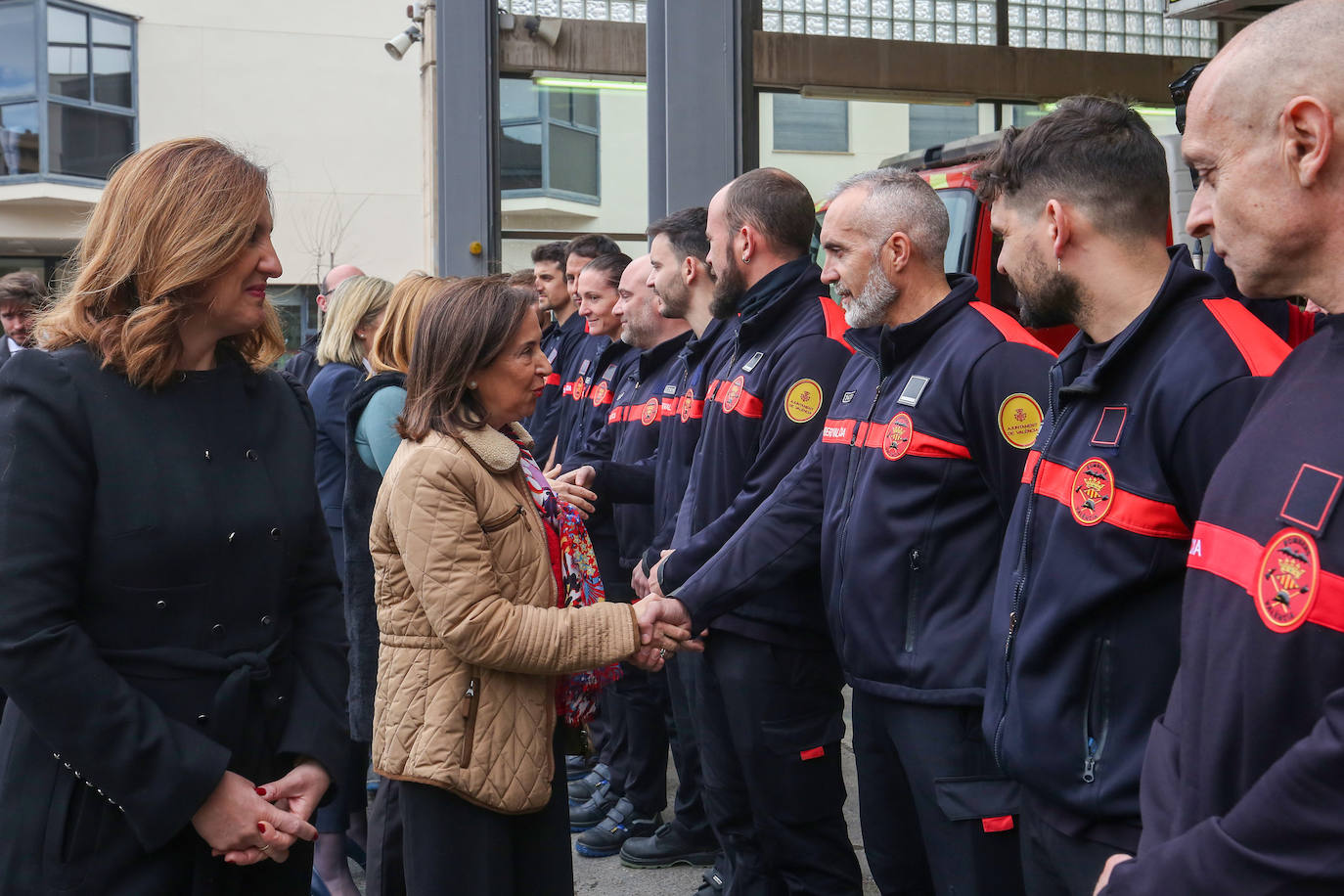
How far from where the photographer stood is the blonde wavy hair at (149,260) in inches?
85.2

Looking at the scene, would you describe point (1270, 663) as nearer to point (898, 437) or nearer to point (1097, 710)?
point (1097, 710)

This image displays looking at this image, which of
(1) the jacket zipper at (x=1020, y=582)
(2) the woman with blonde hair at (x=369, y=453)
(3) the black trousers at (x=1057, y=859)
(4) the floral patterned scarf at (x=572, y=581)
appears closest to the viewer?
(3) the black trousers at (x=1057, y=859)

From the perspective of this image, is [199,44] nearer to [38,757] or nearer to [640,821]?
[640,821]

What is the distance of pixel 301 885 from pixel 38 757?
22.6 inches

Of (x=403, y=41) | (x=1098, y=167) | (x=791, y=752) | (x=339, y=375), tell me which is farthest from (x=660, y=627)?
(x=403, y=41)

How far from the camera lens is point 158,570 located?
2.13 metres

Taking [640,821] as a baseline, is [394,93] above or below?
above

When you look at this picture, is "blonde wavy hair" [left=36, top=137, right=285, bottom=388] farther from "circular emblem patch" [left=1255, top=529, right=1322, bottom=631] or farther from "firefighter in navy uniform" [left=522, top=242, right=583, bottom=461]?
"firefighter in navy uniform" [left=522, top=242, right=583, bottom=461]

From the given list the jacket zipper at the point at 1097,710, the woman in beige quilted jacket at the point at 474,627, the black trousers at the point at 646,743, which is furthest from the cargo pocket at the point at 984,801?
the black trousers at the point at 646,743

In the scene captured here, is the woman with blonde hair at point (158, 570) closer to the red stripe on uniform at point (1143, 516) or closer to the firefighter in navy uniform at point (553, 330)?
the red stripe on uniform at point (1143, 516)

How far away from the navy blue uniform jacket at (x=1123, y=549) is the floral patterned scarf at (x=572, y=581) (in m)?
1.24

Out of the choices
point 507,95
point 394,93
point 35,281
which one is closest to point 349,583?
point 35,281

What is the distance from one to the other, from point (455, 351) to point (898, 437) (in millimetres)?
1101

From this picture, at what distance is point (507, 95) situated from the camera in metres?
10.3
